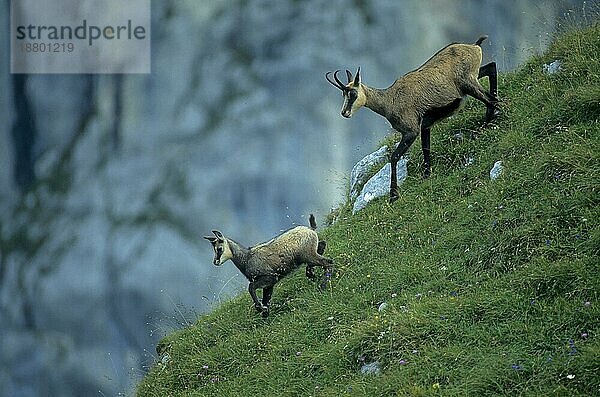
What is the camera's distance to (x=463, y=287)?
28.8 ft

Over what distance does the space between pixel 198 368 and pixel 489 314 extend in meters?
4.50

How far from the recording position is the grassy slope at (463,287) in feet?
23.9

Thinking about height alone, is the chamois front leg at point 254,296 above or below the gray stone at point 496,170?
below

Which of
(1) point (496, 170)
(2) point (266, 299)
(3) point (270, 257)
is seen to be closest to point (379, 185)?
(1) point (496, 170)

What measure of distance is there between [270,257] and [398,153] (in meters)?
2.35

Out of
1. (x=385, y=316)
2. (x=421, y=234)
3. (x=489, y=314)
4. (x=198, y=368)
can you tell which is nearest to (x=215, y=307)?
(x=198, y=368)

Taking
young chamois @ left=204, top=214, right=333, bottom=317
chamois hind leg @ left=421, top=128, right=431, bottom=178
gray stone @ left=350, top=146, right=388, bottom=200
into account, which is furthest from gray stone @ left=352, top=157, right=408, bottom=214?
young chamois @ left=204, top=214, right=333, bottom=317

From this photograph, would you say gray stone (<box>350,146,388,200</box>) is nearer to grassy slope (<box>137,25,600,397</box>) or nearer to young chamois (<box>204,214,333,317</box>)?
grassy slope (<box>137,25,600,397</box>)

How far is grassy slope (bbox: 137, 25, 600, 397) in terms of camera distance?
7271 millimetres

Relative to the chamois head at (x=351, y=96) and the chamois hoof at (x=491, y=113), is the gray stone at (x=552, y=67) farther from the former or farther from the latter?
the chamois head at (x=351, y=96)

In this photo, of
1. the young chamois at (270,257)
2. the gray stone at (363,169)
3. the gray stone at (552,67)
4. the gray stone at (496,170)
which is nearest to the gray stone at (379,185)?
the gray stone at (363,169)

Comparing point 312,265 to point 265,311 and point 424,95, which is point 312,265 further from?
point 424,95

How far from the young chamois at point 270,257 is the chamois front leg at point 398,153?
160cm

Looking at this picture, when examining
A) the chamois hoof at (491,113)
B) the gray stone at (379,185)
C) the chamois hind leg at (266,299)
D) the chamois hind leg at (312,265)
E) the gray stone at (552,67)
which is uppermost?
the gray stone at (552,67)
